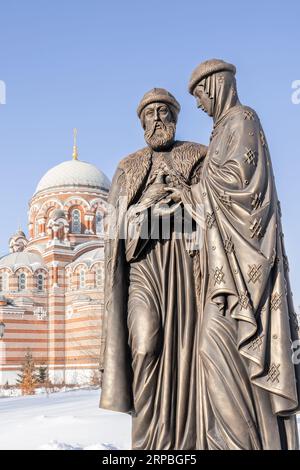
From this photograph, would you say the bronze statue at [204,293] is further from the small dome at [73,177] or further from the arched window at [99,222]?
the small dome at [73,177]

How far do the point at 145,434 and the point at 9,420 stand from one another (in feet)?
15.1

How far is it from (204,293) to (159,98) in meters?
1.31

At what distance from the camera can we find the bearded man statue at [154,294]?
127 inches

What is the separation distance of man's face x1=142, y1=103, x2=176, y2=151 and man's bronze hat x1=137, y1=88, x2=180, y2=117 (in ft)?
0.09

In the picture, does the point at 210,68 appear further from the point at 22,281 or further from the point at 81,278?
the point at 22,281

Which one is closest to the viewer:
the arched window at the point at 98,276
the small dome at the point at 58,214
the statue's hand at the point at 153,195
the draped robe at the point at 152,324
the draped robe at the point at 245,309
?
the draped robe at the point at 245,309

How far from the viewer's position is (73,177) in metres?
44.0

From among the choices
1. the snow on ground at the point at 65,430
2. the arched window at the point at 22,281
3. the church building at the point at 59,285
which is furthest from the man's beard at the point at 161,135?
the arched window at the point at 22,281

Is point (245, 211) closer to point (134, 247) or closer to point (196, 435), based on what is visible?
point (134, 247)

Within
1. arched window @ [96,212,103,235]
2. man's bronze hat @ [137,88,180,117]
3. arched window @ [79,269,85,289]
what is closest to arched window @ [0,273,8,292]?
arched window @ [79,269,85,289]

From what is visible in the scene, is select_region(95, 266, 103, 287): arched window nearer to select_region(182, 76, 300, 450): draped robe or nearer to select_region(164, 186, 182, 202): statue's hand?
select_region(164, 186, 182, 202): statue's hand

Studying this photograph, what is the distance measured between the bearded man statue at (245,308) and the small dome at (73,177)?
134 feet
